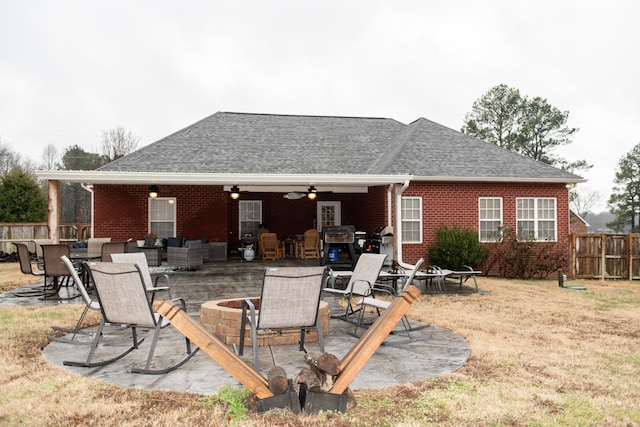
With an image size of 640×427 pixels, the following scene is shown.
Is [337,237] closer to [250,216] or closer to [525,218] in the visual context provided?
[525,218]

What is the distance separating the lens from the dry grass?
3.53 metres

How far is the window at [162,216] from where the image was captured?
54.7 feet

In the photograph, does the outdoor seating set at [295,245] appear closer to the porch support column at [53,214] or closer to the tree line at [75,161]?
the porch support column at [53,214]

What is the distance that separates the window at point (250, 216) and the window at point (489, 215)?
8.17m

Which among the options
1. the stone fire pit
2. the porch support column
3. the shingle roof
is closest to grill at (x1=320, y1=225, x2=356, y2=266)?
the shingle roof

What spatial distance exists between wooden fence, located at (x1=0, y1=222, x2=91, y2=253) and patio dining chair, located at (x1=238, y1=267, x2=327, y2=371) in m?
16.9

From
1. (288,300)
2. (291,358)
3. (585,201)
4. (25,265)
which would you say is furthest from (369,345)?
(585,201)

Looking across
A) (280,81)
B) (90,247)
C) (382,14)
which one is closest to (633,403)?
(90,247)

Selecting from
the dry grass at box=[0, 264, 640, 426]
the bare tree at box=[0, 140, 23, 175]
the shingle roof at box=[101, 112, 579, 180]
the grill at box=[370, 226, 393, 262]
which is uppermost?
the bare tree at box=[0, 140, 23, 175]

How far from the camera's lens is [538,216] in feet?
52.1

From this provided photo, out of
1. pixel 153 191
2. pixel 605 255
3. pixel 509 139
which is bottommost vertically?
pixel 605 255

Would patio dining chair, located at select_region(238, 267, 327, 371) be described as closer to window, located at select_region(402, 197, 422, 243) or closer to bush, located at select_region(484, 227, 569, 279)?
window, located at select_region(402, 197, 422, 243)

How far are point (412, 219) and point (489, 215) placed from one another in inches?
99.6

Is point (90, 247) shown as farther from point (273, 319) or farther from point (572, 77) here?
point (572, 77)
